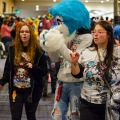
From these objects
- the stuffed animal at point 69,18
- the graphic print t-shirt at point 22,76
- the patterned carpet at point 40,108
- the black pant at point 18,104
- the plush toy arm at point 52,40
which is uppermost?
the stuffed animal at point 69,18

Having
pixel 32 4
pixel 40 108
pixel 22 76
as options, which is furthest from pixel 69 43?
pixel 32 4

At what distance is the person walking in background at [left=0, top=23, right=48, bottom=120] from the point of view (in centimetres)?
317

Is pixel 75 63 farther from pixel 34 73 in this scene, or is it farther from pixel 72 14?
pixel 34 73

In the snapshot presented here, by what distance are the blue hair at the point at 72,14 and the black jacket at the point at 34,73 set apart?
517mm

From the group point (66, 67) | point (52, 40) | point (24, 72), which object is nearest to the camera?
point (52, 40)

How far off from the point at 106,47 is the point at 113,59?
138mm

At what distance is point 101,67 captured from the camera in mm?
2447

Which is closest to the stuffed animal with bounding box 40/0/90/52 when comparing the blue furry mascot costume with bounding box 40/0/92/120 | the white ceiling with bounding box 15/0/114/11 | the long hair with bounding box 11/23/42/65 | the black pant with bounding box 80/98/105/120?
the blue furry mascot costume with bounding box 40/0/92/120

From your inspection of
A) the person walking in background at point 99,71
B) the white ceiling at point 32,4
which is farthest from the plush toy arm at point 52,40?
the white ceiling at point 32,4

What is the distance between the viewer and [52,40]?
276cm

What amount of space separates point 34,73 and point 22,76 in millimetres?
134

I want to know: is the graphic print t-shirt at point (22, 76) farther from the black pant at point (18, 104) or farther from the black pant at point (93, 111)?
the black pant at point (93, 111)

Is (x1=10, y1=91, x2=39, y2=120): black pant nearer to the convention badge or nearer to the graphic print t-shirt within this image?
the graphic print t-shirt

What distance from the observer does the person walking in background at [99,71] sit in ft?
7.97
